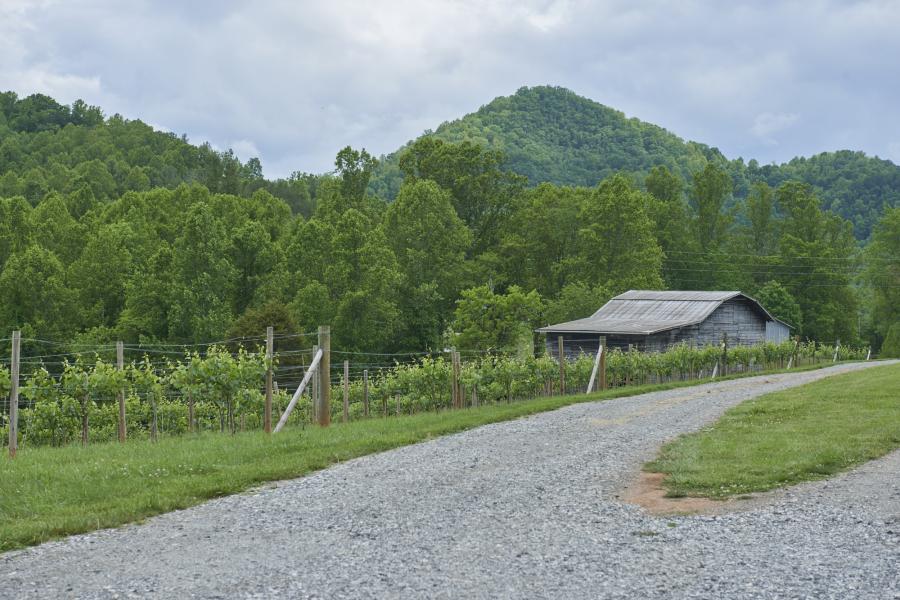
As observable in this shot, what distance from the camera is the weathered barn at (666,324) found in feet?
162

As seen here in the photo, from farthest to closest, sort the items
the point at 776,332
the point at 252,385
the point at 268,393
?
the point at 776,332
the point at 252,385
the point at 268,393

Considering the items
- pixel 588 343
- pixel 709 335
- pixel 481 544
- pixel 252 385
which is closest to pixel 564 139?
pixel 709 335

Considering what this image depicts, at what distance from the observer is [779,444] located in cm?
1559

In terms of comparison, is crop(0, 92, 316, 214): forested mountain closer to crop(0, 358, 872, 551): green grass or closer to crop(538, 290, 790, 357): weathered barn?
crop(538, 290, 790, 357): weathered barn

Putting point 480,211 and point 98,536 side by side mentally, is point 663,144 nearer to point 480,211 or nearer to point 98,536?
point 480,211

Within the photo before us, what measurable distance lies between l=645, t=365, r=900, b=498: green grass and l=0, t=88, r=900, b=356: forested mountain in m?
34.0

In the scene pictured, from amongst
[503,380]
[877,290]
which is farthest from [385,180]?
[503,380]

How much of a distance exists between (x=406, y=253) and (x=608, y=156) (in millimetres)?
66205

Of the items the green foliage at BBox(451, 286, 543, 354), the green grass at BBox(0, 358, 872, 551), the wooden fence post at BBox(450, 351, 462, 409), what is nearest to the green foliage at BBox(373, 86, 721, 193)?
the green foliage at BBox(451, 286, 543, 354)

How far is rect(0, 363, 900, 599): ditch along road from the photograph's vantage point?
7.82 metres

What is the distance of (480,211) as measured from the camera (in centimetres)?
8088

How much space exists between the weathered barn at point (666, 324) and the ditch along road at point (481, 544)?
114 feet

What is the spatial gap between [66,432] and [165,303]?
4010 centimetres

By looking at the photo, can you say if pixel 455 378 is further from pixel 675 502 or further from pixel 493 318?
pixel 493 318
